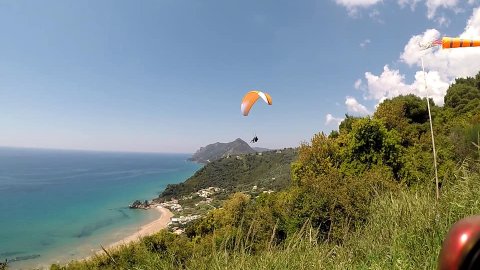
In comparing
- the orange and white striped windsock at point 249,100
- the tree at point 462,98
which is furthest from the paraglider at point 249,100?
the tree at point 462,98

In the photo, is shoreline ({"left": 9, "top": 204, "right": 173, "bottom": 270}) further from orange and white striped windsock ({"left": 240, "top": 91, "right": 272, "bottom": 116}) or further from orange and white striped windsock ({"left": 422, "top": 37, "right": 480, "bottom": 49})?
orange and white striped windsock ({"left": 422, "top": 37, "right": 480, "bottom": 49})

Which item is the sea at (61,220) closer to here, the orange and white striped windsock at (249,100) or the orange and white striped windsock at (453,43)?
the orange and white striped windsock at (249,100)

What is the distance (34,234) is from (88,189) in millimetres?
67425

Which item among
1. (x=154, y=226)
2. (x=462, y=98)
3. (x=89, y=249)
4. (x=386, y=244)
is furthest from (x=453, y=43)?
(x=154, y=226)

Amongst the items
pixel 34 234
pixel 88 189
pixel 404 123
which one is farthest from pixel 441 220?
pixel 88 189

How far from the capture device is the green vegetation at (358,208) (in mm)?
4078

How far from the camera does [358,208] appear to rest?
12.4 meters

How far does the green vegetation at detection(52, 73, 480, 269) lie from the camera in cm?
408

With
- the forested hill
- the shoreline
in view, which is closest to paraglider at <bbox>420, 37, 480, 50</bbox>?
the shoreline

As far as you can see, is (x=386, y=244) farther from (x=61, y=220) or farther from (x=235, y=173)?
(x=235, y=173)

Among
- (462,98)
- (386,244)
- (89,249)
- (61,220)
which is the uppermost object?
(462,98)

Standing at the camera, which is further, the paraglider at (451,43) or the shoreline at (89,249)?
the shoreline at (89,249)

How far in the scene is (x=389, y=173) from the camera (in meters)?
20.3

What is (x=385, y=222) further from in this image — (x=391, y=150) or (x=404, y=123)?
(x=404, y=123)
